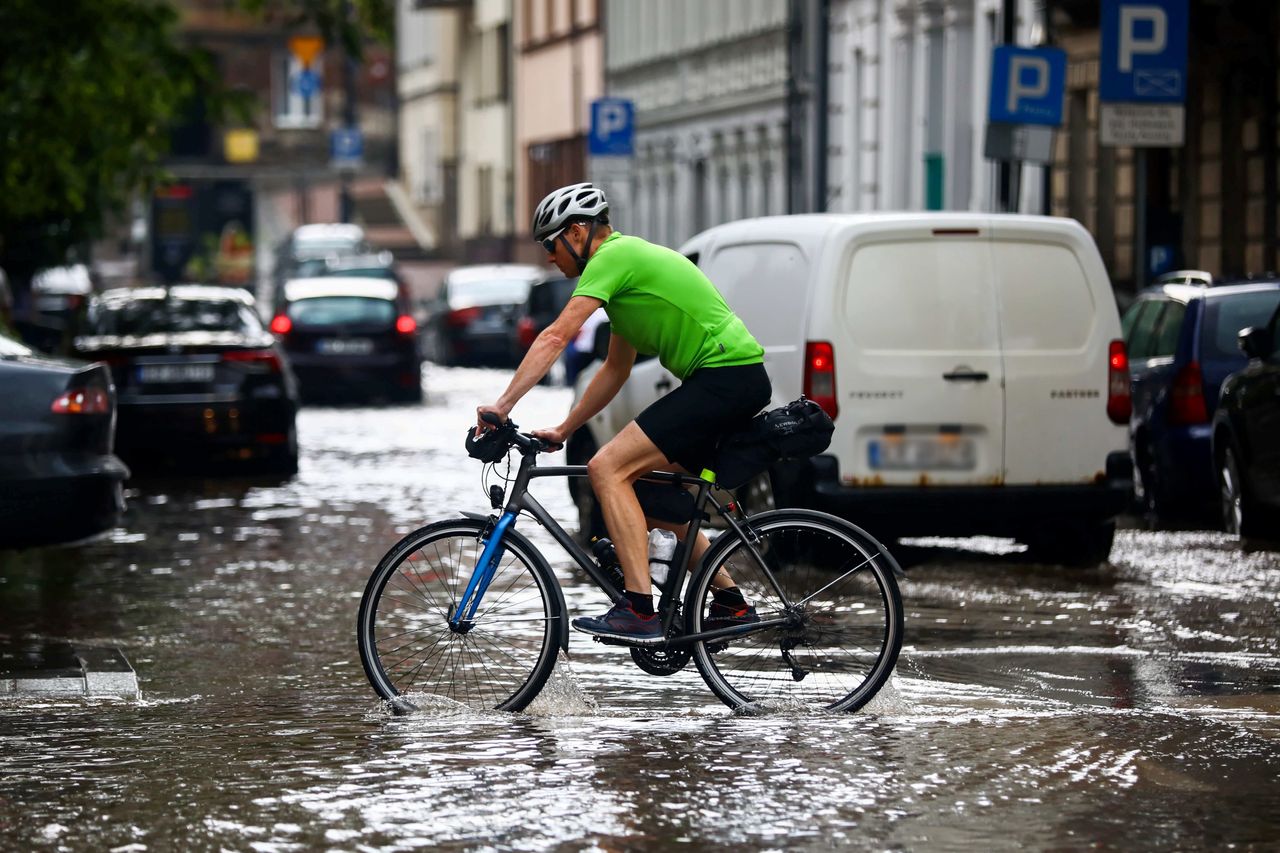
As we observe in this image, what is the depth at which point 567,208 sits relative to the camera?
877 cm

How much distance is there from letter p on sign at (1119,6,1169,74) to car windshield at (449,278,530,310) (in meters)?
21.8

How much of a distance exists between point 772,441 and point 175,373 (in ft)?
40.6

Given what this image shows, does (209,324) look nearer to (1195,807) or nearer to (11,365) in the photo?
(11,365)

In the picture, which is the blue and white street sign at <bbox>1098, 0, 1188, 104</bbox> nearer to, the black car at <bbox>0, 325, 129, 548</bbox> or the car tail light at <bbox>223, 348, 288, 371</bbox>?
the car tail light at <bbox>223, 348, 288, 371</bbox>

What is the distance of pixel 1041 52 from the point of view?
21328 mm

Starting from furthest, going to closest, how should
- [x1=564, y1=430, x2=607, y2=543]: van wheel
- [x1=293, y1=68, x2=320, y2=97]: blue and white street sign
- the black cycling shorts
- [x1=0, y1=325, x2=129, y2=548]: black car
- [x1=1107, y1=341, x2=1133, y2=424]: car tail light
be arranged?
[x1=293, y1=68, x2=320, y2=97]: blue and white street sign
[x1=564, y1=430, x2=607, y2=543]: van wheel
[x1=1107, y1=341, x2=1133, y2=424]: car tail light
[x1=0, y1=325, x2=129, y2=548]: black car
the black cycling shorts

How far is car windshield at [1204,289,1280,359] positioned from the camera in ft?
53.6

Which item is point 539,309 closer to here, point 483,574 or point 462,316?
point 483,574

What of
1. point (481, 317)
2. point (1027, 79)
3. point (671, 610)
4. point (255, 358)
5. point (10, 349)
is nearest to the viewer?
point (671, 610)

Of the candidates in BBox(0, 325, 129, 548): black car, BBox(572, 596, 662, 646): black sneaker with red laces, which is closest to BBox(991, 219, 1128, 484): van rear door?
BBox(0, 325, 129, 548): black car

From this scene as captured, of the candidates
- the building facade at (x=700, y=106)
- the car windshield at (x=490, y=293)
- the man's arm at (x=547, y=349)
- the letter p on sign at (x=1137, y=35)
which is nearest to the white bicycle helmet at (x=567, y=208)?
the man's arm at (x=547, y=349)

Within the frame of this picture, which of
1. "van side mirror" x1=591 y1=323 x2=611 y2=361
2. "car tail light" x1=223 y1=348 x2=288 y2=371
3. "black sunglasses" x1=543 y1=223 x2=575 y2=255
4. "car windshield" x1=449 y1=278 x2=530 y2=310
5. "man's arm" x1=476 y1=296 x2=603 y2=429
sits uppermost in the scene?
"black sunglasses" x1=543 y1=223 x2=575 y2=255

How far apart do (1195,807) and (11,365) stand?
6.62 meters

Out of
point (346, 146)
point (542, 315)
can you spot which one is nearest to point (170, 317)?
point (542, 315)
